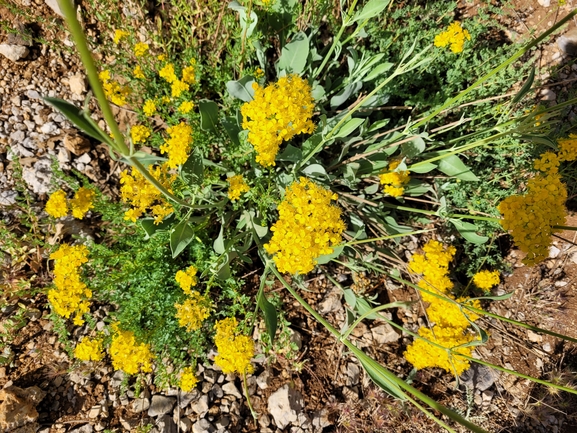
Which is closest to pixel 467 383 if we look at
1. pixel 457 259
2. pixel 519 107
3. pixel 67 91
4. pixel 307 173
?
pixel 457 259

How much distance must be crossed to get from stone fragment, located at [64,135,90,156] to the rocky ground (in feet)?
0.04

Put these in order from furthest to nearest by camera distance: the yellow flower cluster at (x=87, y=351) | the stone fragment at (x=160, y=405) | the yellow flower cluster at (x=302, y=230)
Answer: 1. the stone fragment at (x=160, y=405)
2. the yellow flower cluster at (x=87, y=351)
3. the yellow flower cluster at (x=302, y=230)

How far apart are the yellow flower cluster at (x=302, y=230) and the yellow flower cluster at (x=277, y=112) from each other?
318mm

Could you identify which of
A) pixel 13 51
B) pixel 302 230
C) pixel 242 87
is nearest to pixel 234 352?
A: pixel 302 230

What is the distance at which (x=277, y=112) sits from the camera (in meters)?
2.03

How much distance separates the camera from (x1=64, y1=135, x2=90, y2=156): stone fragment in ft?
10.4

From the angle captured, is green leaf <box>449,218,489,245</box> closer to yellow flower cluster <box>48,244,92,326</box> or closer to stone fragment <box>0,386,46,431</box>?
yellow flower cluster <box>48,244,92,326</box>

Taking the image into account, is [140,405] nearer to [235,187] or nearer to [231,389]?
[231,389]

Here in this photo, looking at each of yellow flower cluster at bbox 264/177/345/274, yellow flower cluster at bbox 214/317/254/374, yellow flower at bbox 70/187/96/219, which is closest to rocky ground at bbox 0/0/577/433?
yellow flower cluster at bbox 214/317/254/374

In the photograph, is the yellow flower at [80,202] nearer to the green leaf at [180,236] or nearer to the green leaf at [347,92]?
the green leaf at [180,236]

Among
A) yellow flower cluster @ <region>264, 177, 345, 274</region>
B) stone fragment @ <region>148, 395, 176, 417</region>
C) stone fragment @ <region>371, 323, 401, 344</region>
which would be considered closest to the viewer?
yellow flower cluster @ <region>264, 177, 345, 274</region>

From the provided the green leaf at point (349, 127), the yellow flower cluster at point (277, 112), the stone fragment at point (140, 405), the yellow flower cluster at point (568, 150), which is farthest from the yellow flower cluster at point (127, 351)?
the yellow flower cluster at point (568, 150)

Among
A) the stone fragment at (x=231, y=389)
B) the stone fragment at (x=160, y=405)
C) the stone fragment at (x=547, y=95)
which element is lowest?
the stone fragment at (x=231, y=389)

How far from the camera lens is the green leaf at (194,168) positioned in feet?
7.70
